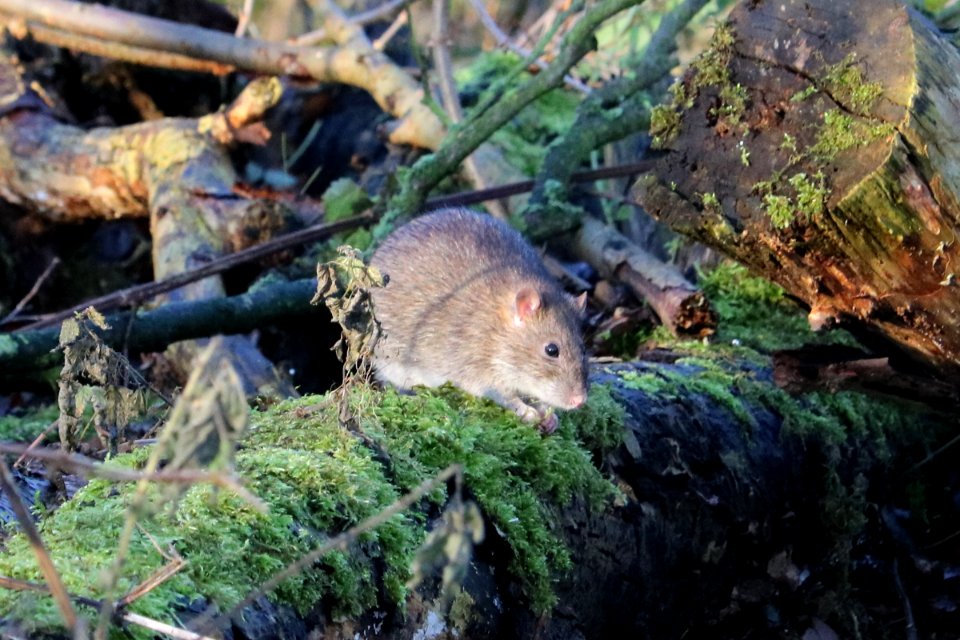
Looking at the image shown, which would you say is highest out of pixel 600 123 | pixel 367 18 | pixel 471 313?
pixel 367 18

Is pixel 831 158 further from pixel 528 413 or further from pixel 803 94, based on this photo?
pixel 528 413

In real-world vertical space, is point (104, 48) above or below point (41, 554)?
below

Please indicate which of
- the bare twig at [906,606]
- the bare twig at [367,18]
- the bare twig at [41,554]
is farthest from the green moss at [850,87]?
the bare twig at [367,18]

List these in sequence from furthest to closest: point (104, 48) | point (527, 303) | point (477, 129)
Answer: point (104, 48)
point (477, 129)
point (527, 303)

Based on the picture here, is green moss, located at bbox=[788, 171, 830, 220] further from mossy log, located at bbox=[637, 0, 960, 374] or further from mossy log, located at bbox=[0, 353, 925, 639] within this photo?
mossy log, located at bbox=[0, 353, 925, 639]

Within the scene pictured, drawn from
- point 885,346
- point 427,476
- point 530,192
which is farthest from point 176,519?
point 530,192

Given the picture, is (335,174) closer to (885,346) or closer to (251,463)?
(885,346)

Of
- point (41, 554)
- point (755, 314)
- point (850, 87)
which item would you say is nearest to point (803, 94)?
point (850, 87)
